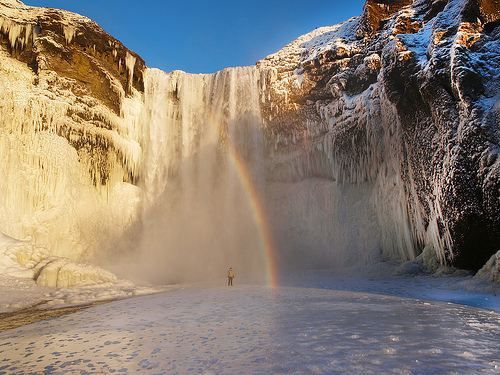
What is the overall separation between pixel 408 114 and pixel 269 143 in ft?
31.2

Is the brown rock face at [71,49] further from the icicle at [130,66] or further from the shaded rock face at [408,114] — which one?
the shaded rock face at [408,114]

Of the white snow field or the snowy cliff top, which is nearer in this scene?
the white snow field

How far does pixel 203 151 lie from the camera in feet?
74.3

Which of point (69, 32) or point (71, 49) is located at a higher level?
point (69, 32)

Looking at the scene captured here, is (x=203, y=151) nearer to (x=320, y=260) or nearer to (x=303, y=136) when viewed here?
(x=303, y=136)

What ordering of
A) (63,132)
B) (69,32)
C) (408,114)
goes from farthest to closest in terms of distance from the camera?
(69,32) < (63,132) < (408,114)

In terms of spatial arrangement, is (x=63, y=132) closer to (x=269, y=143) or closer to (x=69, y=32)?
(x=69, y=32)

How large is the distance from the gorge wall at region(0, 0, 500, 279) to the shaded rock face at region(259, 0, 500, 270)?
70 mm

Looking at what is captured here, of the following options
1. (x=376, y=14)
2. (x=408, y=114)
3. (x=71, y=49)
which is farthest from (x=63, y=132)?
(x=376, y=14)

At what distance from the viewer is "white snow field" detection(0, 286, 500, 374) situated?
134 inches

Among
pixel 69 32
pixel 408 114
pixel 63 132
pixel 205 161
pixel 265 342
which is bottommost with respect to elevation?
pixel 265 342

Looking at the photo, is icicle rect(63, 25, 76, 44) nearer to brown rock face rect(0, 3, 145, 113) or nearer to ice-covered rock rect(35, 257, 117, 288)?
brown rock face rect(0, 3, 145, 113)

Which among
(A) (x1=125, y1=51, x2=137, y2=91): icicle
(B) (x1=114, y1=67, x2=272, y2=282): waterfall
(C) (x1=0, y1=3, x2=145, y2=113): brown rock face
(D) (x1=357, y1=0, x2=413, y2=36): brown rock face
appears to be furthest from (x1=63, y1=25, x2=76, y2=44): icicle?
(D) (x1=357, y1=0, x2=413, y2=36): brown rock face

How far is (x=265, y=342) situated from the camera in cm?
429
